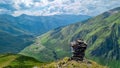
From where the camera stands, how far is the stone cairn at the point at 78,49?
84062 mm

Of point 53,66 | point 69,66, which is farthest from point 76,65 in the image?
point 53,66

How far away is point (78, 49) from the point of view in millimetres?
85125

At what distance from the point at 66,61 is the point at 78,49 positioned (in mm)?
4701

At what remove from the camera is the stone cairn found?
84062 millimetres

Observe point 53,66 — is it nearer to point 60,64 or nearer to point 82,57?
point 60,64

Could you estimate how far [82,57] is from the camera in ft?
282

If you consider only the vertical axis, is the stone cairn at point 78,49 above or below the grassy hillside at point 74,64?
above

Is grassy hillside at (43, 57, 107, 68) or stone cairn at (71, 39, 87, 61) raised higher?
stone cairn at (71, 39, 87, 61)

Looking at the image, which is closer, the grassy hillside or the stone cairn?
the grassy hillside

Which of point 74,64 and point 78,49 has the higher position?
point 78,49

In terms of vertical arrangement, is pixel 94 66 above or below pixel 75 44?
below

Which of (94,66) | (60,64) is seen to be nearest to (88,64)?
(94,66)

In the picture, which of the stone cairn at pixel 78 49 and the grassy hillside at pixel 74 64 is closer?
the grassy hillside at pixel 74 64

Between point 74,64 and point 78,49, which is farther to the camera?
point 78,49
